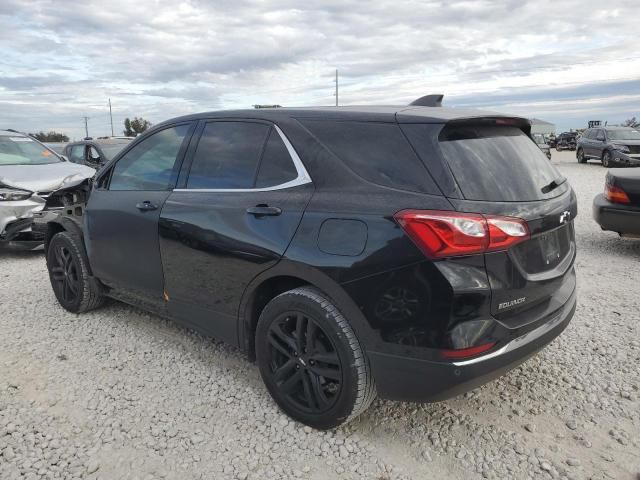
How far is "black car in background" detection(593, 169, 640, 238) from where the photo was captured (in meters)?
5.94

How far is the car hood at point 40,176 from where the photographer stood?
6.71 m

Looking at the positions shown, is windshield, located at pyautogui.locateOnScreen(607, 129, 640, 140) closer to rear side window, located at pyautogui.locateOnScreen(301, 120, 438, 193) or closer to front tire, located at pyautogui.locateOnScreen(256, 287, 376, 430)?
rear side window, located at pyautogui.locateOnScreen(301, 120, 438, 193)

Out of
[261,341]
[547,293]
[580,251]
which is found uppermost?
[547,293]

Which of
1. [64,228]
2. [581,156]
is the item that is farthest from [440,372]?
[581,156]

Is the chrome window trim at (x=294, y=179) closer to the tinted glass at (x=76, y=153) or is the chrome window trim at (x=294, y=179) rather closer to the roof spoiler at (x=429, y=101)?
the roof spoiler at (x=429, y=101)

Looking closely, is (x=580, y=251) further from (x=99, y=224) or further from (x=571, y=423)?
(x=99, y=224)

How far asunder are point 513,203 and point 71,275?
3737 millimetres

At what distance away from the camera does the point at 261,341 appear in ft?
9.43

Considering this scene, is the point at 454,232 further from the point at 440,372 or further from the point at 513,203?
the point at 440,372

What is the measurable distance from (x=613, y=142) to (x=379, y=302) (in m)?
20.4

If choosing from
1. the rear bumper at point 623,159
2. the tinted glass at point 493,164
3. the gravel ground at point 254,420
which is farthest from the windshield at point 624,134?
the tinted glass at point 493,164

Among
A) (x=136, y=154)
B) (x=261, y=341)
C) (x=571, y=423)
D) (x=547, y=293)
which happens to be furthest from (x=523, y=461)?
(x=136, y=154)

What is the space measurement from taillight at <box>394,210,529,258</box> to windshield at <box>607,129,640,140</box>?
20391mm

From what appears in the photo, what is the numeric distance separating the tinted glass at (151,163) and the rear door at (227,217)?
22 centimetres
